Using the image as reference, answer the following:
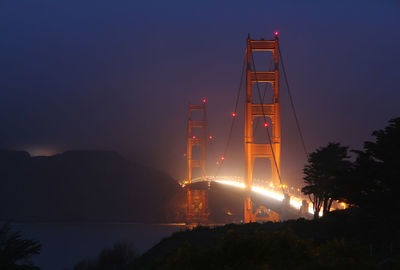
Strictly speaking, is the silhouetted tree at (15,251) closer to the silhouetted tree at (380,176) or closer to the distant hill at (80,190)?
the silhouetted tree at (380,176)

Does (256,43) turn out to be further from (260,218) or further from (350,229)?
(350,229)

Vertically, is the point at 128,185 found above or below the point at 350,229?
above

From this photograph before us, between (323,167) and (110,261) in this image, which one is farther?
(110,261)

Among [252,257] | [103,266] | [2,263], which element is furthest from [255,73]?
[252,257]

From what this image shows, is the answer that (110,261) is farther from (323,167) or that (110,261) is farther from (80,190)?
(80,190)

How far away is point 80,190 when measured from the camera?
6019 inches

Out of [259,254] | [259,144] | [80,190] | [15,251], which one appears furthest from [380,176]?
[80,190]

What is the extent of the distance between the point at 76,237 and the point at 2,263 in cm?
8192

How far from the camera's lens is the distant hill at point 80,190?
136m

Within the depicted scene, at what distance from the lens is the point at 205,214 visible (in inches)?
3595

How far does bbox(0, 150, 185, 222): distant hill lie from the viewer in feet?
447

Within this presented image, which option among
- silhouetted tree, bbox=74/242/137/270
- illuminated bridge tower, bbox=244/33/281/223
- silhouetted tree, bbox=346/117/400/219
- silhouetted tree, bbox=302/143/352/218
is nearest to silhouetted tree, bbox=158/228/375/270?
silhouetted tree, bbox=346/117/400/219

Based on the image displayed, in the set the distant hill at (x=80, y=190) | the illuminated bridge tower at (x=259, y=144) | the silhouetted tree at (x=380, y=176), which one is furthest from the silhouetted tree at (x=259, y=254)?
the distant hill at (x=80, y=190)

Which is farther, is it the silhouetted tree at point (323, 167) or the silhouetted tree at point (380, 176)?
the silhouetted tree at point (323, 167)
